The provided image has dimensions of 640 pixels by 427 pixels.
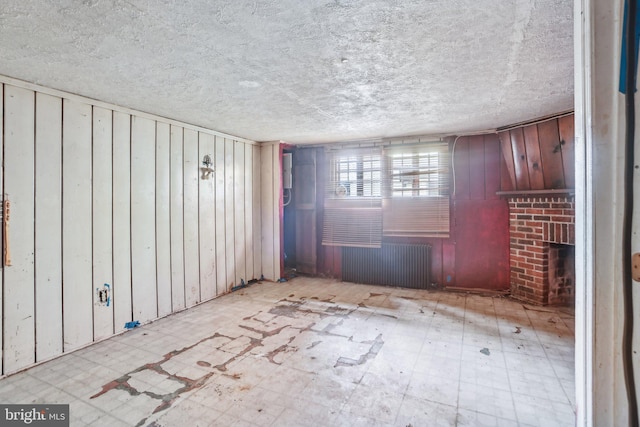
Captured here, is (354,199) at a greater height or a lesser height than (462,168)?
lesser

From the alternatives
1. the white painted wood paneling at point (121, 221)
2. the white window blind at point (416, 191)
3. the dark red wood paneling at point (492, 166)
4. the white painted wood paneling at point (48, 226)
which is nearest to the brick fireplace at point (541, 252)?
the dark red wood paneling at point (492, 166)

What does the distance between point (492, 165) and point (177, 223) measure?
4.36 metres

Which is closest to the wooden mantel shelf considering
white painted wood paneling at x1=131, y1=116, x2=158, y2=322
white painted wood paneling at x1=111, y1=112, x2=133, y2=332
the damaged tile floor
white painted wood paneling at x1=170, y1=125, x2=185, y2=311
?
the damaged tile floor

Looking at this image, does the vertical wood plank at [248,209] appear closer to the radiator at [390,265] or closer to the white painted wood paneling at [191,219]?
the white painted wood paneling at [191,219]

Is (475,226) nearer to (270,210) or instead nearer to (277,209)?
(277,209)

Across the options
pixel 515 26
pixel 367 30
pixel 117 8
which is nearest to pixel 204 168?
pixel 117 8

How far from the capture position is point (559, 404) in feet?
6.53

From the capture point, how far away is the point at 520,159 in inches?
156

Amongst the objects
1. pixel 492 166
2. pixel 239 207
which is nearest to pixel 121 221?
pixel 239 207

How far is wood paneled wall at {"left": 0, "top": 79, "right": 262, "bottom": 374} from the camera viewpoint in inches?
96.0

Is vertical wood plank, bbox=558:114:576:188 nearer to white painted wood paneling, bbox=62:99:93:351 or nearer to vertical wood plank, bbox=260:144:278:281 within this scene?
vertical wood plank, bbox=260:144:278:281

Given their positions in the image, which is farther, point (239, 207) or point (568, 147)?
point (239, 207)

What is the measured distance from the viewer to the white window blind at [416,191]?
4617mm

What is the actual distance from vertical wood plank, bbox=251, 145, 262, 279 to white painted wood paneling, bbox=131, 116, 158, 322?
1.86 meters
